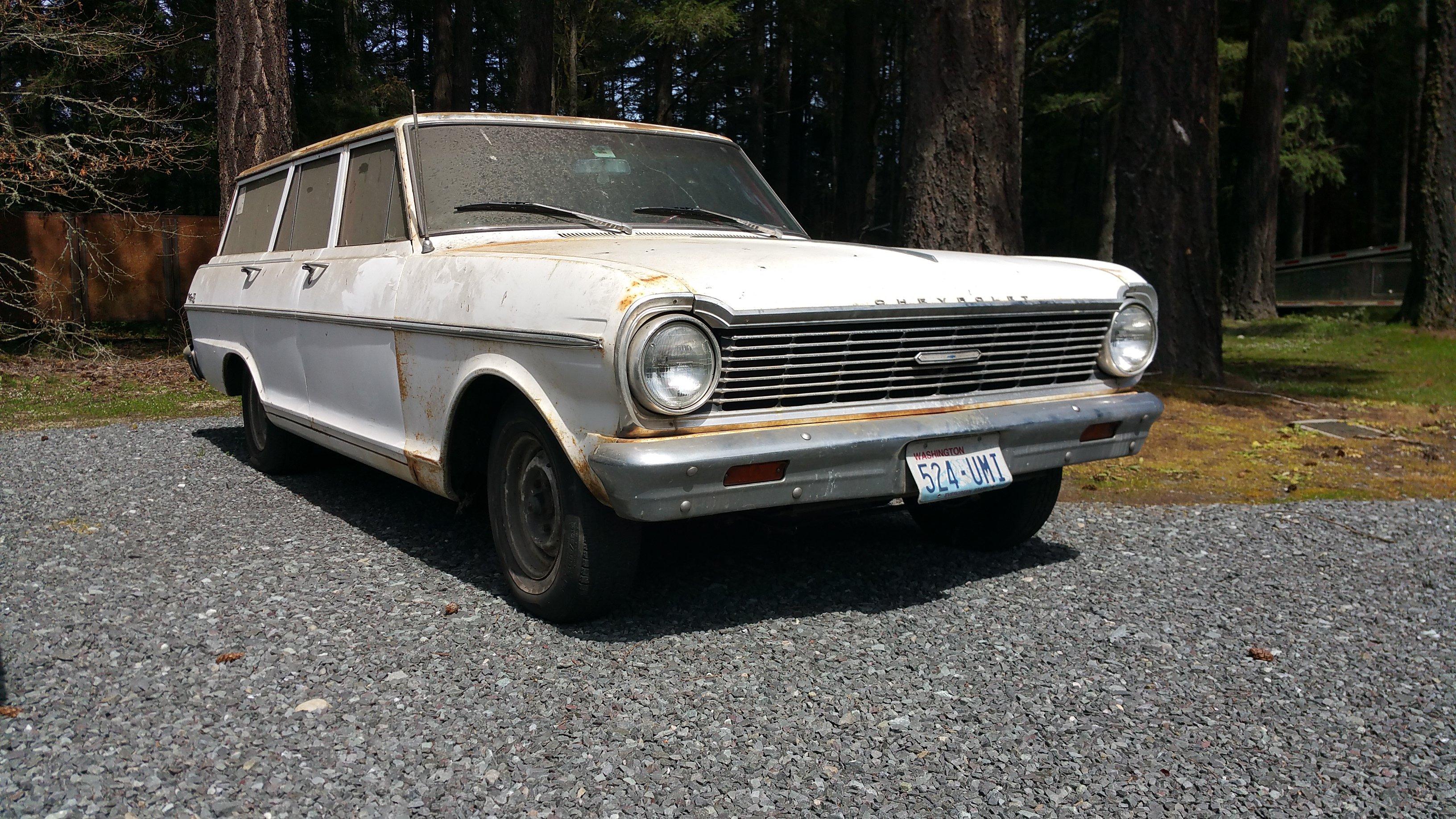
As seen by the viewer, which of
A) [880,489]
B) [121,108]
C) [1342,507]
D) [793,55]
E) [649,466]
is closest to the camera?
[649,466]

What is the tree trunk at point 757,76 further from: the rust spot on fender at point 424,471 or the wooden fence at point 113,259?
the rust spot on fender at point 424,471

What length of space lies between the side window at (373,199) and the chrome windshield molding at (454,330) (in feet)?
1.12

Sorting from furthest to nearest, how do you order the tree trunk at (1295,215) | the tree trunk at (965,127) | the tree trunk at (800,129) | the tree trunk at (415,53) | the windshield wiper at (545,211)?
the tree trunk at (800,129) < the tree trunk at (415,53) < the tree trunk at (1295,215) < the tree trunk at (965,127) < the windshield wiper at (545,211)

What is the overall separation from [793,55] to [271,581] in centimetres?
3145

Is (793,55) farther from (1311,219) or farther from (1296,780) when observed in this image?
(1296,780)

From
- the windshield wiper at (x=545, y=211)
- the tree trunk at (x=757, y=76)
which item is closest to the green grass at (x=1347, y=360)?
the windshield wiper at (x=545, y=211)

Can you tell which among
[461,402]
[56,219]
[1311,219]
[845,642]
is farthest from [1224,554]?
[1311,219]

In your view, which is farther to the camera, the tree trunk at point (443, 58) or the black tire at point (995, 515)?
the tree trunk at point (443, 58)

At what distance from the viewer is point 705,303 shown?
315cm

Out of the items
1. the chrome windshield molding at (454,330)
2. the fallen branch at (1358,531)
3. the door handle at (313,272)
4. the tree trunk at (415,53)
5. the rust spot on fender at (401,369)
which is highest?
the tree trunk at (415,53)

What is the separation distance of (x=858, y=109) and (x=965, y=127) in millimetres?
17891

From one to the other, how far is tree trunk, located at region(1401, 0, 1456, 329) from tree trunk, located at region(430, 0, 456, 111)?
51.4 ft

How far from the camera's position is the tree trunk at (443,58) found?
2072 centimetres

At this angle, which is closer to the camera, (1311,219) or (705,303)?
(705,303)
